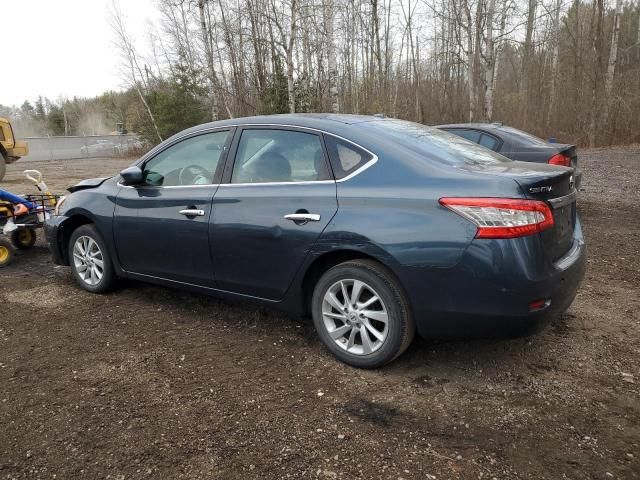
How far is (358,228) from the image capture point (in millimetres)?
3010

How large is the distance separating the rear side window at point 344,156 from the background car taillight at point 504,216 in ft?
2.56

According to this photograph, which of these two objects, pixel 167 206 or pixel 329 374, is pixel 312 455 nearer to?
pixel 329 374

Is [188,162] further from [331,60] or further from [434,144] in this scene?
[331,60]

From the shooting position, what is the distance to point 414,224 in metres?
2.83

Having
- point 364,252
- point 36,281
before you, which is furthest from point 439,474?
point 36,281

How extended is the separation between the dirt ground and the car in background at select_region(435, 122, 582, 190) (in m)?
3.05

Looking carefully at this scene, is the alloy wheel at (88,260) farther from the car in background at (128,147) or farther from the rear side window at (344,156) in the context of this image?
the car in background at (128,147)

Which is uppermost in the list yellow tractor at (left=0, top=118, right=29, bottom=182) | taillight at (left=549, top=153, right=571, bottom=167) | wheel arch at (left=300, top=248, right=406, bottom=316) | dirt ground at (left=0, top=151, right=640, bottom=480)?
yellow tractor at (left=0, top=118, right=29, bottom=182)

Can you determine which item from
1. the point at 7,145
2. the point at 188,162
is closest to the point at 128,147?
the point at 7,145

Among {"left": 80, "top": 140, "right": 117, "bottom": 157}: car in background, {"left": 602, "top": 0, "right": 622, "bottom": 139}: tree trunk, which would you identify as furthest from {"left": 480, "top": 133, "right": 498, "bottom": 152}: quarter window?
{"left": 80, "top": 140, "right": 117, "bottom": 157}: car in background

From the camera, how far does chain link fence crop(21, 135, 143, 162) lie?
30.6m

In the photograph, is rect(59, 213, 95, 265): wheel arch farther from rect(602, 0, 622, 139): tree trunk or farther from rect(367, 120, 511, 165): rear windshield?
rect(602, 0, 622, 139): tree trunk

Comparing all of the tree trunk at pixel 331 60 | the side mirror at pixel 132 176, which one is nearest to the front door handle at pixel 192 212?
the side mirror at pixel 132 176

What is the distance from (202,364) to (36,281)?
3.07 m
